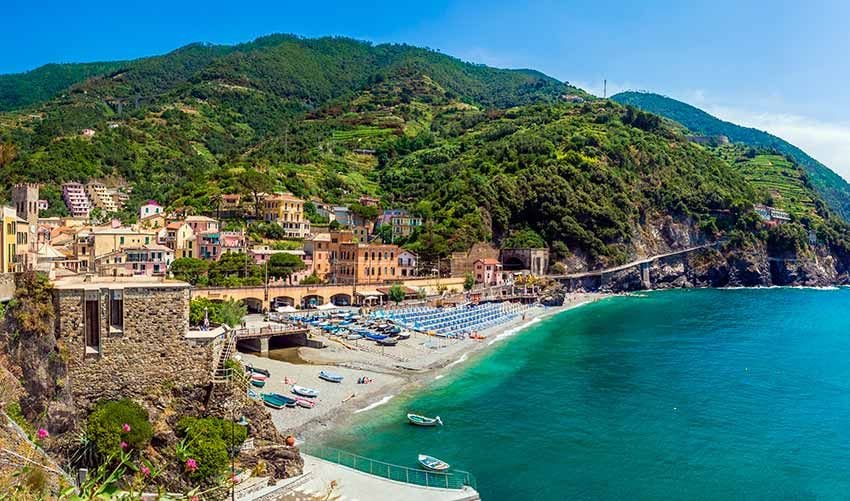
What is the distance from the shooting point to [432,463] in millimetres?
28547

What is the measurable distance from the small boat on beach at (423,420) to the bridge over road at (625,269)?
69.4 metres

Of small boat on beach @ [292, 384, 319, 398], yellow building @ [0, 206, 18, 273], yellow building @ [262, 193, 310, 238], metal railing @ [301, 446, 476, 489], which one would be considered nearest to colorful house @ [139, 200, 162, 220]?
yellow building @ [262, 193, 310, 238]

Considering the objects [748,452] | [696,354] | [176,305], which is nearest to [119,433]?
[176,305]

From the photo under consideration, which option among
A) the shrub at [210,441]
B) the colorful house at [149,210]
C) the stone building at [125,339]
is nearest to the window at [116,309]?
the stone building at [125,339]

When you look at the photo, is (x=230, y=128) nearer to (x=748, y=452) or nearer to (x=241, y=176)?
(x=241, y=176)

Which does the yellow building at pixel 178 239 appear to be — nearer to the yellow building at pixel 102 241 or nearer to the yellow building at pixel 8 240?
the yellow building at pixel 102 241

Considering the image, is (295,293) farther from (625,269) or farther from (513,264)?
(625,269)

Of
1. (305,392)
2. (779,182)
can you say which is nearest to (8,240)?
(305,392)

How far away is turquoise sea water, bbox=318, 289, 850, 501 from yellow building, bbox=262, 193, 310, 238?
37355 mm

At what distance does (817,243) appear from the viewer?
134m

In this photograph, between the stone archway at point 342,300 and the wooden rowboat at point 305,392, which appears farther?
the stone archway at point 342,300

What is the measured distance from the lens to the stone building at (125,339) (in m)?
20.5

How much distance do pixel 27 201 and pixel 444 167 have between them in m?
88.6

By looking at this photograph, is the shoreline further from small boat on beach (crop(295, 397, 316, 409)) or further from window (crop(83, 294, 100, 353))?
window (crop(83, 294, 100, 353))
